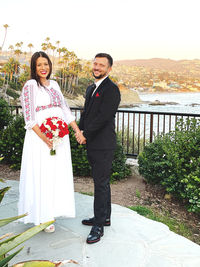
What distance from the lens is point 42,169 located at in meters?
2.93

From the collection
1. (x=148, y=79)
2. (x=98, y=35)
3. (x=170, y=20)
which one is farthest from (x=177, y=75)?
(x=98, y=35)

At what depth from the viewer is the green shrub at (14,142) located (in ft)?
19.2

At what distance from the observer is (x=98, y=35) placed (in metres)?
17.7

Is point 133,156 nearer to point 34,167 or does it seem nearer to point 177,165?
point 177,165

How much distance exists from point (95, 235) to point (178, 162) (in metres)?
1.85

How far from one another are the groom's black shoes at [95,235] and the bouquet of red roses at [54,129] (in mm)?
850

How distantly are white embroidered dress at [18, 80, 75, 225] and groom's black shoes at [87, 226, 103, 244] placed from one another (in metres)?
0.35

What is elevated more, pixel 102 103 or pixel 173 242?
pixel 102 103

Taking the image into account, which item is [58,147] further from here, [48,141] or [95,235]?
[95,235]

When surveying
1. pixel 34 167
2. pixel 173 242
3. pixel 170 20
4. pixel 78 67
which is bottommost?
pixel 173 242

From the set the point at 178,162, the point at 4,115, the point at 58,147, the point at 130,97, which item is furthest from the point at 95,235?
the point at 130,97

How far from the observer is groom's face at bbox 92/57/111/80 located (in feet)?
9.06

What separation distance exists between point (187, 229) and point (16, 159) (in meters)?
3.57

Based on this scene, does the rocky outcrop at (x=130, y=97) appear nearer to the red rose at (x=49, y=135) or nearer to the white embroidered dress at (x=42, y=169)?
the white embroidered dress at (x=42, y=169)
